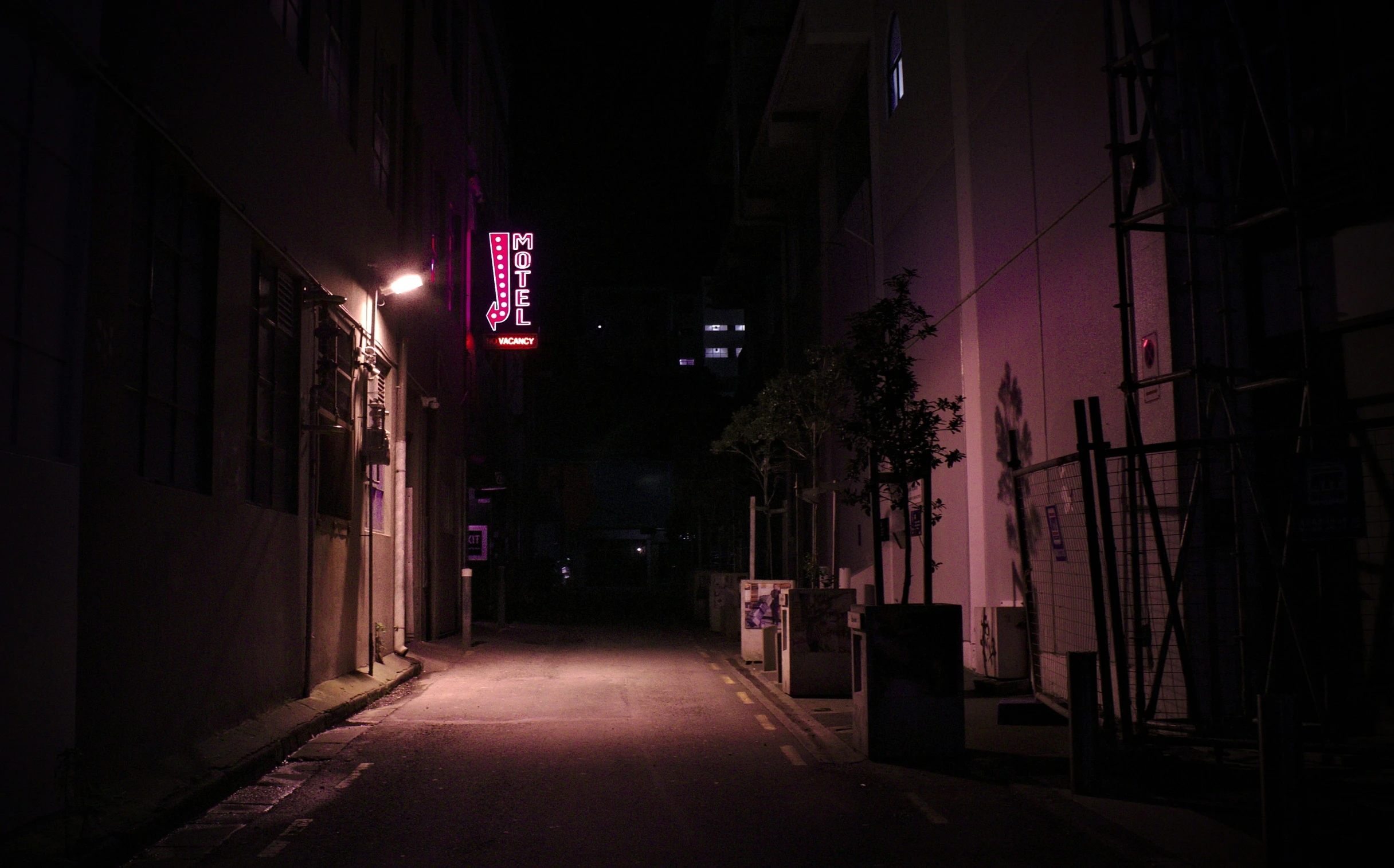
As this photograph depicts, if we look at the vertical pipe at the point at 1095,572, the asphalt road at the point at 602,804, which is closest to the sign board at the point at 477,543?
the asphalt road at the point at 602,804

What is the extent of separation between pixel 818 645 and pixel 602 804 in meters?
6.85

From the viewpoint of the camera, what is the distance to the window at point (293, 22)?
12.2 metres

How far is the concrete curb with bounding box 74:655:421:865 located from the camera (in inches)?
265

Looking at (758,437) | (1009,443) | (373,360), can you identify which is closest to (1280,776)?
(1009,443)

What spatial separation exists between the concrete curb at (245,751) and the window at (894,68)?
14.1 meters

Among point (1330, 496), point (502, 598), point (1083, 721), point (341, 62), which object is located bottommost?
point (1083, 721)

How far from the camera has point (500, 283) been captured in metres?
31.9

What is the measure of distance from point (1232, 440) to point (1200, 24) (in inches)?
174

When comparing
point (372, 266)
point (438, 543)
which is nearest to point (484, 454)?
point (438, 543)

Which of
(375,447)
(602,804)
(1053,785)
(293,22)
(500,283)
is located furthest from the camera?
(500,283)

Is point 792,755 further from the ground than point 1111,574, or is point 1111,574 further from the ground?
point 1111,574

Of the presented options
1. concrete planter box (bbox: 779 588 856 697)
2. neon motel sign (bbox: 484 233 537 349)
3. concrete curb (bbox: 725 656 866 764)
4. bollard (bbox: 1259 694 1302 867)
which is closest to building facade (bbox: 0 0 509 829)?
concrete curb (bbox: 725 656 866 764)

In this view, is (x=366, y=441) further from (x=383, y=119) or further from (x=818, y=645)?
(x=818, y=645)

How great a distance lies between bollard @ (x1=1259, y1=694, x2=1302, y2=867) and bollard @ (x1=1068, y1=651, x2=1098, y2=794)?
189 centimetres
